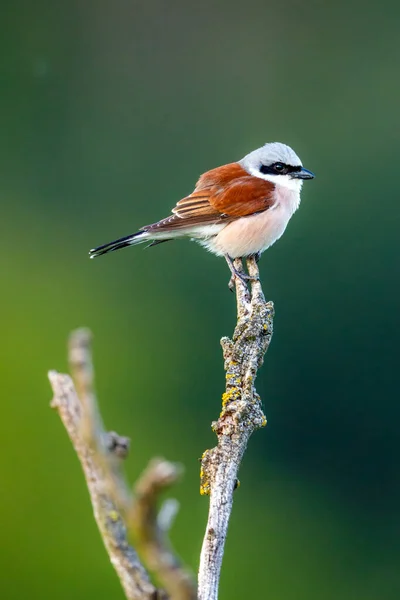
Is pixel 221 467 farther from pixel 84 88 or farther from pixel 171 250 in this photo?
pixel 84 88

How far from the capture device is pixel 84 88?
24.8 feet

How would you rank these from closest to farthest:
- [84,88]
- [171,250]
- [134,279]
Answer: [171,250] < [134,279] < [84,88]

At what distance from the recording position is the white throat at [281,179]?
10.6ft

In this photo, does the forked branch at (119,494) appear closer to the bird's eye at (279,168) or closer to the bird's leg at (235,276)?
the bird's leg at (235,276)

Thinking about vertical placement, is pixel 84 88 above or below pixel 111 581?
above

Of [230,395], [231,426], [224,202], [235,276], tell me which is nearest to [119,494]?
[231,426]

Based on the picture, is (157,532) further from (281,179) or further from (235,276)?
(281,179)

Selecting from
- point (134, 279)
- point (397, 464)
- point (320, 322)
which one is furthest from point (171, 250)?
point (397, 464)

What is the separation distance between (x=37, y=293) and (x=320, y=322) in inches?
92.1

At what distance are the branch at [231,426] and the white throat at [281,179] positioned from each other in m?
1.21

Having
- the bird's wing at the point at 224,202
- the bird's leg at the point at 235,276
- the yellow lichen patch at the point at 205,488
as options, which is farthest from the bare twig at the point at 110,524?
the bird's wing at the point at 224,202

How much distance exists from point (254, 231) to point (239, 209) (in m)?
0.13

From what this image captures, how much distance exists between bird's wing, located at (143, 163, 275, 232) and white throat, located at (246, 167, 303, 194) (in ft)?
0.15

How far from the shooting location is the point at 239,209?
3.17 m
